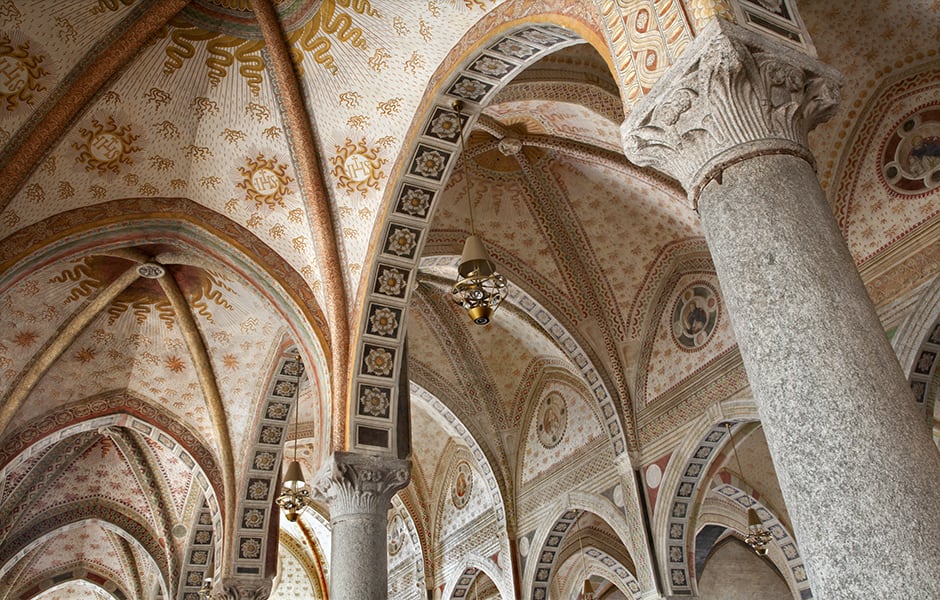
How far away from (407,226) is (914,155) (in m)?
5.04

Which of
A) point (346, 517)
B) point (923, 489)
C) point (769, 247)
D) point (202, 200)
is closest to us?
point (923, 489)

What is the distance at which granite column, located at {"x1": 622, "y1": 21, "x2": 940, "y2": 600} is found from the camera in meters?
2.76

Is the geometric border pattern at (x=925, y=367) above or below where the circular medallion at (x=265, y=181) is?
below

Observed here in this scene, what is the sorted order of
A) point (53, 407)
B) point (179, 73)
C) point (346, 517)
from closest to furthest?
point (346, 517) < point (179, 73) < point (53, 407)

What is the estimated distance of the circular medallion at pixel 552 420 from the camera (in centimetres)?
1319

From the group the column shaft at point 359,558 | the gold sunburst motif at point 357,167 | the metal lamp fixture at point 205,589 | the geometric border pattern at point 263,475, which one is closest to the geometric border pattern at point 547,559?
the geometric border pattern at point 263,475

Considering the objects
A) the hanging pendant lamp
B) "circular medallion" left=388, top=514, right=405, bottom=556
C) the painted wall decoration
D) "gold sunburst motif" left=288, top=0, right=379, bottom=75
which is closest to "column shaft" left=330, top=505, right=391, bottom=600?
the hanging pendant lamp

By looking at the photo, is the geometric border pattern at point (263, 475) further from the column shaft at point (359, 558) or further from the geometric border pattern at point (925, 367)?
the geometric border pattern at point (925, 367)

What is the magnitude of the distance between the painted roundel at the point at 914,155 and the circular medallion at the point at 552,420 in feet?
20.3

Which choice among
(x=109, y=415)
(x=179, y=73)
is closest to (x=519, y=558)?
(x=109, y=415)

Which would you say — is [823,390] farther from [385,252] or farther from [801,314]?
[385,252]

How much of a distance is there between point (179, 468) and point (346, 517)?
8060 millimetres

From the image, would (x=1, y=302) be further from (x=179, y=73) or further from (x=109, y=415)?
(x=179, y=73)

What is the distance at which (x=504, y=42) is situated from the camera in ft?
22.3
